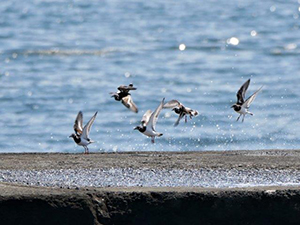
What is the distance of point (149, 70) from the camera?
1310 inches

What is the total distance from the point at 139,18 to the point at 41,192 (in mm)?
43394

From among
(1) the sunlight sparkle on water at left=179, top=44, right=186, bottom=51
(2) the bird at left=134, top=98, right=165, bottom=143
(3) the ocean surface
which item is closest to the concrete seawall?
(2) the bird at left=134, top=98, right=165, bottom=143

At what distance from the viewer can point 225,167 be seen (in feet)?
38.1

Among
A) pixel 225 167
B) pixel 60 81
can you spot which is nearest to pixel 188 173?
pixel 225 167

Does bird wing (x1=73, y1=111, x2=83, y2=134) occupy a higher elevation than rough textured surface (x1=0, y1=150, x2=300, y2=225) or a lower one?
higher

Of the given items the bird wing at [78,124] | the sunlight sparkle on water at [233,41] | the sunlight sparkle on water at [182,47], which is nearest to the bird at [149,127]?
the bird wing at [78,124]

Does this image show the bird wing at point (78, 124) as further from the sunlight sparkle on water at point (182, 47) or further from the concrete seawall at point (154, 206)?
the sunlight sparkle on water at point (182, 47)

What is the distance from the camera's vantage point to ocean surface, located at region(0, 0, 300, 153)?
2144cm

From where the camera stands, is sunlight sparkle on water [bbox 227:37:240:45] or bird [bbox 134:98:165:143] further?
sunlight sparkle on water [bbox 227:37:240:45]

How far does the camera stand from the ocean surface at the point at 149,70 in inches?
844

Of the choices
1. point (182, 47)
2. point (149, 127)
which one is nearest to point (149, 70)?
point (182, 47)

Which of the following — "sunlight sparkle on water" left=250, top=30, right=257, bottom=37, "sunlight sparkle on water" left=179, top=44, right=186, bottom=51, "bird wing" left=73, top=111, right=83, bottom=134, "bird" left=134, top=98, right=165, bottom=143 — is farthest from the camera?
"sunlight sparkle on water" left=250, top=30, right=257, bottom=37

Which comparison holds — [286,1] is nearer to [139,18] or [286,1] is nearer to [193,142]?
[139,18]

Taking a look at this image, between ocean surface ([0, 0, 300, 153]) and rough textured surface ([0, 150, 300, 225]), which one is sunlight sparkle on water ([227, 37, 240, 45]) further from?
rough textured surface ([0, 150, 300, 225])
